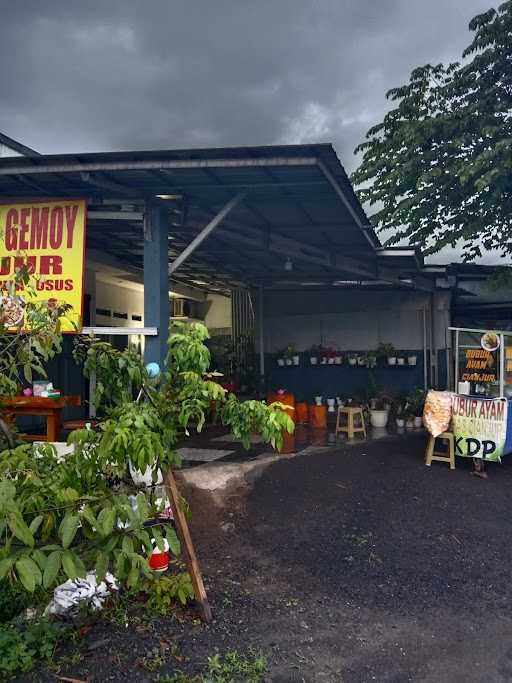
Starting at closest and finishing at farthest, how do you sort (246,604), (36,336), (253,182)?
(36,336), (246,604), (253,182)

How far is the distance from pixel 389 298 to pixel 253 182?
315 inches

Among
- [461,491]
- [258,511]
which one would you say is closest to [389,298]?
Answer: [461,491]

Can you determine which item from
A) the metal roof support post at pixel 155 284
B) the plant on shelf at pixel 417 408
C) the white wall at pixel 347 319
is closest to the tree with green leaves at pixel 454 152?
the white wall at pixel 347 319

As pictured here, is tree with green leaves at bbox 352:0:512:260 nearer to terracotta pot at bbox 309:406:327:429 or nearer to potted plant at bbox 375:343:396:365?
potted plant at bbox 375:343:396:365

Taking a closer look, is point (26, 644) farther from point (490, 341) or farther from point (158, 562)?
point (490, 341)

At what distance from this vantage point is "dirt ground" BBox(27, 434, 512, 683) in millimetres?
3074

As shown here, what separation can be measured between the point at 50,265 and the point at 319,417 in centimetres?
727

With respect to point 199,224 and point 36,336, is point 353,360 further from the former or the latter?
point 36,336

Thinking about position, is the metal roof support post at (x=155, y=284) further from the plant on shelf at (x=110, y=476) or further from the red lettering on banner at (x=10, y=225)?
the plant on shelf at (x=110, y=476)

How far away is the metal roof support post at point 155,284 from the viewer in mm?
5996

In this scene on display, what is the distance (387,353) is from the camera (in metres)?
12.5

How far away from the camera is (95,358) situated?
301 cm

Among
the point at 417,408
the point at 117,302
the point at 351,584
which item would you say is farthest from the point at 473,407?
the point at 117,302

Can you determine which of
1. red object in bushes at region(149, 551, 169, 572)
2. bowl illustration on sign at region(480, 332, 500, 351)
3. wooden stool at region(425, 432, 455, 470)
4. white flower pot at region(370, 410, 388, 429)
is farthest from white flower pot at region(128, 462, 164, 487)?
white flower pot at region(370, 410, 388, 429)
